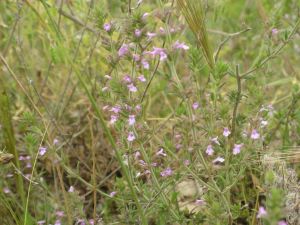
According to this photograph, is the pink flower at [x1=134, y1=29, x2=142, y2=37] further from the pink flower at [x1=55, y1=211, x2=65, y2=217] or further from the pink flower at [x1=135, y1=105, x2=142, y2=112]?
the pink flower at [x1=55, y1=211, x2=65, y2=217]

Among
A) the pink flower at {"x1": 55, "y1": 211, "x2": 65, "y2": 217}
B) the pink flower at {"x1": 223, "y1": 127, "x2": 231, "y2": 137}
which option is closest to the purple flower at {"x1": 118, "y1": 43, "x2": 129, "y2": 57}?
the pink flower at {"x1": 223, "y1": 127, "x2": 231, "y2": 137}

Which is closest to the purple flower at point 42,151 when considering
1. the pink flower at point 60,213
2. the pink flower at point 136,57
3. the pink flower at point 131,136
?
the pink flower at point 60,213

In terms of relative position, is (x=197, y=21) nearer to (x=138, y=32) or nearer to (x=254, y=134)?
(x=138, y=32)

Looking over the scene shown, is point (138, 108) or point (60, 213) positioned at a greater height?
point (138, 108)

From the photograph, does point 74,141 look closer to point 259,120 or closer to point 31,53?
point 31,53

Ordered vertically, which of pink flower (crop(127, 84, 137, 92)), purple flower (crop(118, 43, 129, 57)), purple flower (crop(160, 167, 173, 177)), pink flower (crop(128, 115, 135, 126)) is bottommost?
purple flower (crop(160, 167, 173, 177))

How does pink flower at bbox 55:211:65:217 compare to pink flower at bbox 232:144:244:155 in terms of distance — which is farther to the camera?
pink flower at bbox 55:211:65:217

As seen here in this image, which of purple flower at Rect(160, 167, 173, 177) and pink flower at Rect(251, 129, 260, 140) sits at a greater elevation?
pink flower at Rect(251, 129, 260, 140)

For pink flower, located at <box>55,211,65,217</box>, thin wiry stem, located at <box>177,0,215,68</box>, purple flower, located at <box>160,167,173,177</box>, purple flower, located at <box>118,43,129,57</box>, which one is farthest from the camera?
pink flower, located at <box>55,211,65,217</box>

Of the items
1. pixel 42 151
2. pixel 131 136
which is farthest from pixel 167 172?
pixel 42 151

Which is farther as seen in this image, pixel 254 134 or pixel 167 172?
pixel 167 172

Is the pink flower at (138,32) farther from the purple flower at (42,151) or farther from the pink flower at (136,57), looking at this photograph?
the purple flower at (42,151)

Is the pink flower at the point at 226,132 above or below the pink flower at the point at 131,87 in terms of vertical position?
below
